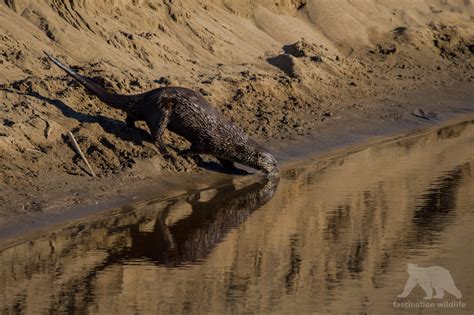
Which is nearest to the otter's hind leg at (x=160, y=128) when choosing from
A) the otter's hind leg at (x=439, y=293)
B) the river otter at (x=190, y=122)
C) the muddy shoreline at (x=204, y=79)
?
the river otter at (x=190, y=122)

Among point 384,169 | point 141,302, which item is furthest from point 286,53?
point 141,302

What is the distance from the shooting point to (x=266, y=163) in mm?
12648

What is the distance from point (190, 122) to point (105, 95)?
0.99m

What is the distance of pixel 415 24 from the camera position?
19922 millimetres

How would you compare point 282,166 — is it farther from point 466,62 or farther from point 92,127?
point 466,62

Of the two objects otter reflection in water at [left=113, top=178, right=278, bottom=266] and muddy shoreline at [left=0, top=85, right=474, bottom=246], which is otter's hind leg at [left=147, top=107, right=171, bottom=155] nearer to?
muddy shoreline at [left=0, top=85, right=474, bottom=246]

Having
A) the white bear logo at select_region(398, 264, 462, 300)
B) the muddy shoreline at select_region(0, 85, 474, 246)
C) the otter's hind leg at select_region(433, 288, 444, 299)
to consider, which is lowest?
the otter's hind leg at select_region(433, 288, 444, 299)

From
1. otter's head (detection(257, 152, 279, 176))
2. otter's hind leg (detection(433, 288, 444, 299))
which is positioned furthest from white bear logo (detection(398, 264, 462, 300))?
otter's head (detection(257, 152, 279, 176))

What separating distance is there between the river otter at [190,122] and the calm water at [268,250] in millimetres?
330

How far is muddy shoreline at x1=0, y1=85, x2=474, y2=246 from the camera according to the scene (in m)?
10.3

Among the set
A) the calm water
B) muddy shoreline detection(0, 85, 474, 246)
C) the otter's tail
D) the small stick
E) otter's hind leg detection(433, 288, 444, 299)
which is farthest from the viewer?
the otter's tail

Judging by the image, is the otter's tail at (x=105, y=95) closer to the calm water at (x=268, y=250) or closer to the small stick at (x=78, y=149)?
the small stick at (x=78, y=149)

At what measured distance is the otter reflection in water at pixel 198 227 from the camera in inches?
383

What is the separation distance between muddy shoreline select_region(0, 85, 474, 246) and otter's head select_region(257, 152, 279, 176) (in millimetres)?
205
